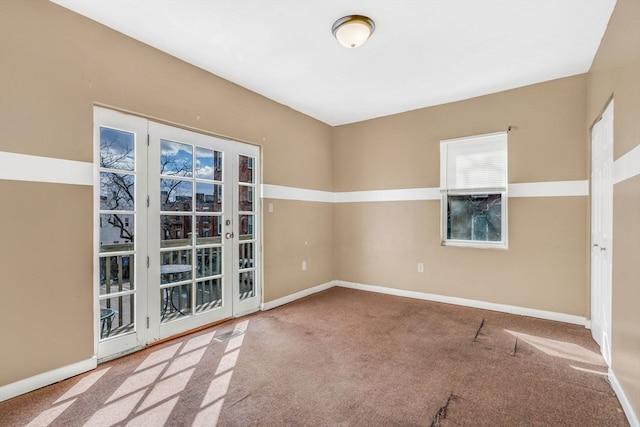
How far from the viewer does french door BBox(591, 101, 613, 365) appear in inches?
101

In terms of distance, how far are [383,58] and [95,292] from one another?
3.47 meters

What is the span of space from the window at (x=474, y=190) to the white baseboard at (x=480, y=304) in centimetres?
78

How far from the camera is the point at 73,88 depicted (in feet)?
8.07

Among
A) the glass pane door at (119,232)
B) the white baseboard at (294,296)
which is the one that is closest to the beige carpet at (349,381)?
the glass pane door at (119,232)

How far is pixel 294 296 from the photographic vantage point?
4.61 m

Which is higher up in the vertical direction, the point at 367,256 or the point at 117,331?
the point at 367,256

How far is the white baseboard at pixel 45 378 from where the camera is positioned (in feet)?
6.95

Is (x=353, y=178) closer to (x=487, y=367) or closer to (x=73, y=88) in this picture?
(x=487, y=367)

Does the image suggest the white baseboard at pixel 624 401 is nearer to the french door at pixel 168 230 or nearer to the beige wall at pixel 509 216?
the beige wall at pixel 509 216

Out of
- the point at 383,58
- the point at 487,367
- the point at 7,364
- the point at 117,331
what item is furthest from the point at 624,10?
the point at 7,364

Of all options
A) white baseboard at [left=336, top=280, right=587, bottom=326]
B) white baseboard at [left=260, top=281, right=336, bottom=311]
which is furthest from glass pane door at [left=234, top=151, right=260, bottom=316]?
white baseboard at [left=336, top=280, right=587, bottom=326]

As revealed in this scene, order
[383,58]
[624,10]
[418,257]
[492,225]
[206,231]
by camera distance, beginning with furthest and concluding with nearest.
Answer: [418,257] → [492,225] → [206,231] → [383,58] → [624,10]

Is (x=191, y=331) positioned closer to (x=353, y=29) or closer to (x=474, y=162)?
(x=353, y=29)

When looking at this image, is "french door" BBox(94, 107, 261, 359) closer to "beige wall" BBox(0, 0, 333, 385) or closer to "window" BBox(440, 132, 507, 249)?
"beige wall" BBox(0, 0, 333, 385)
